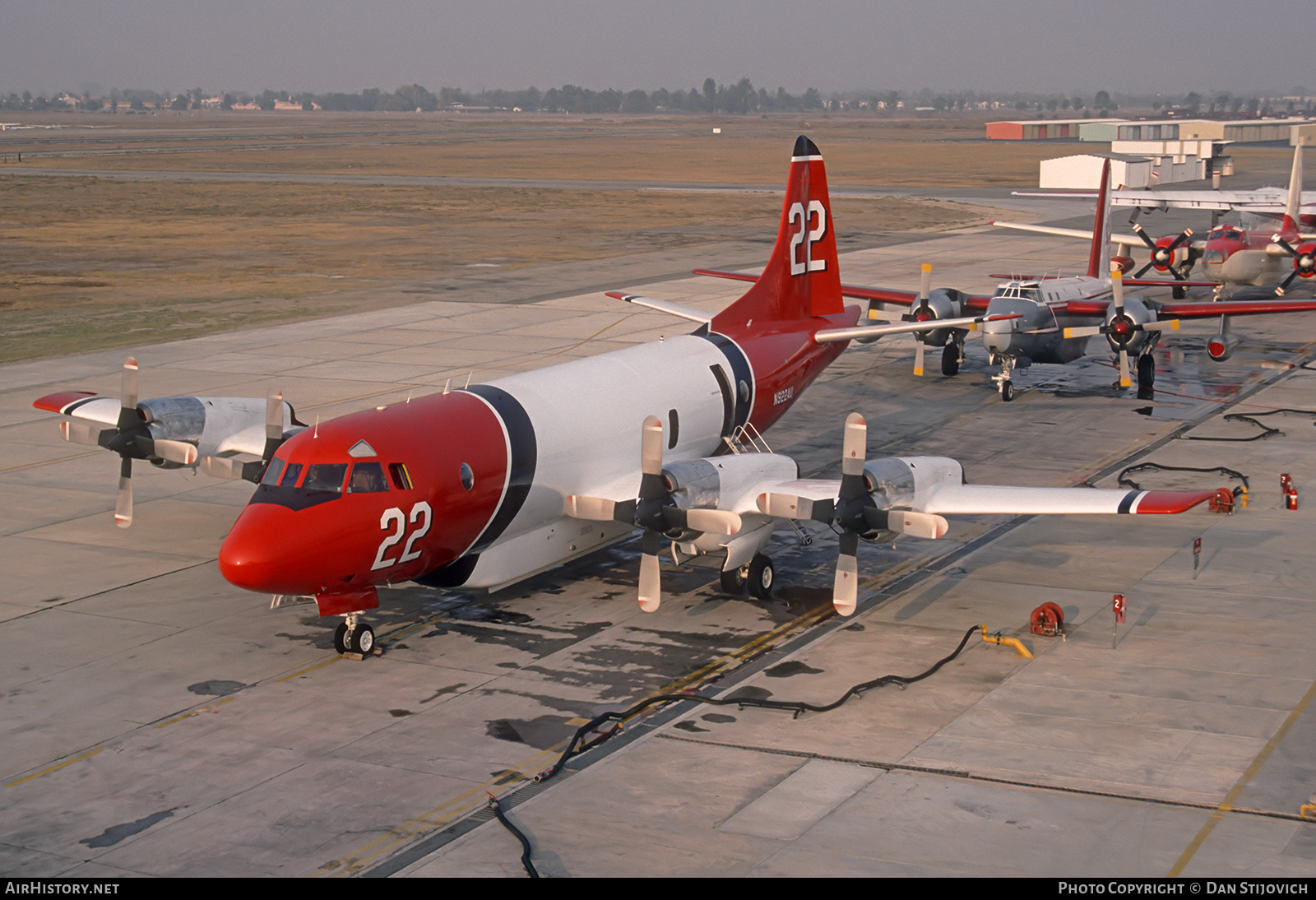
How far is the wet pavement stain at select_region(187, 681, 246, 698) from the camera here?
18.7 m

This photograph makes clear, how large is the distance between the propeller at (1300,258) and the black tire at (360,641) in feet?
152

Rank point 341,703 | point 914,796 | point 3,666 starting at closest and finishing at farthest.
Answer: point 914,796 → point 341,703 → point 3,666

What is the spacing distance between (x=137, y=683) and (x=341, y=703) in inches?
124

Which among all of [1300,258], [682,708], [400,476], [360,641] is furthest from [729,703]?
[1300,258]

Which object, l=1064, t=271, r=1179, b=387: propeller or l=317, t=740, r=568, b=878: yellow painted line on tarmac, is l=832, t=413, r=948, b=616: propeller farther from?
l=1064, t=271, r=1179, b=387: propeller

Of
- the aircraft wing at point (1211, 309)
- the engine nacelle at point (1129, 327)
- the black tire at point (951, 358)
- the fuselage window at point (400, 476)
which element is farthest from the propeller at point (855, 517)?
the black tire at point (951, 358)

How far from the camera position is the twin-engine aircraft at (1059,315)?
37938 mm

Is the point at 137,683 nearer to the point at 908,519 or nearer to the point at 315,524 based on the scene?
the point at 315,524

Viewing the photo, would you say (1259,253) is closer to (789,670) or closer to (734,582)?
(734,582)

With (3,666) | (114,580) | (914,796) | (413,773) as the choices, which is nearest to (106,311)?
(114,580)

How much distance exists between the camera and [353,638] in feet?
65.5

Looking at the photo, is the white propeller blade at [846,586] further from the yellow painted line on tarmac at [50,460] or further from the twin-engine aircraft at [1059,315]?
the yellow painted line on tarmac at [50,460]
